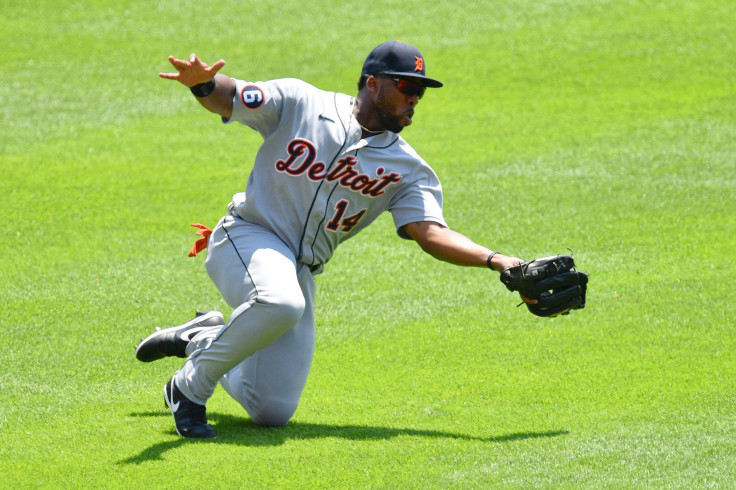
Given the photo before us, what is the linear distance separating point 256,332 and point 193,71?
128 cm

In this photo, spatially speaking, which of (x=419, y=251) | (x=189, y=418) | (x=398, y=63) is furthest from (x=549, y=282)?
(x=419, y=251)

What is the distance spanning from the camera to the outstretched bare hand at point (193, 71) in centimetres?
467

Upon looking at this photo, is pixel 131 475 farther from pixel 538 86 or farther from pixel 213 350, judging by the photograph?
pixel 538 86

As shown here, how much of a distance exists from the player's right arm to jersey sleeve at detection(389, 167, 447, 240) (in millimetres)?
1013

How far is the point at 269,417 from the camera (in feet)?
16.8

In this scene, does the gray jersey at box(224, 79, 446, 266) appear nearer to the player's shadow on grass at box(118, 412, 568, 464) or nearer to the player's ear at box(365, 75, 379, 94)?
the player's ear at box(365, 75, 379, 94)

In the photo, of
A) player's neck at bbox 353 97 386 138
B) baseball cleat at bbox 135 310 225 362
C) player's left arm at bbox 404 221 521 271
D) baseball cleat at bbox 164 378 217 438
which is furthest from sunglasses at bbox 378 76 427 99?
baseball cleat at bbox 164 378 217 438

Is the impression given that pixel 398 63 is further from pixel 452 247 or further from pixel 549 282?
pixel 549 282

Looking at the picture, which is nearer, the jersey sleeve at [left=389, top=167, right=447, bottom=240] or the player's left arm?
the player's left arm

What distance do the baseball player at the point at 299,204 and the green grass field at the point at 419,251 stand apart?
264mm

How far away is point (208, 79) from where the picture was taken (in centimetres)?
480

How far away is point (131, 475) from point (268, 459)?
62cm

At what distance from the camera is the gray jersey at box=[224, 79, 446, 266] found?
16.9 feet

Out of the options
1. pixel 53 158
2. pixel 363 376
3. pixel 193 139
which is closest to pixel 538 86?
pixel 193 139
